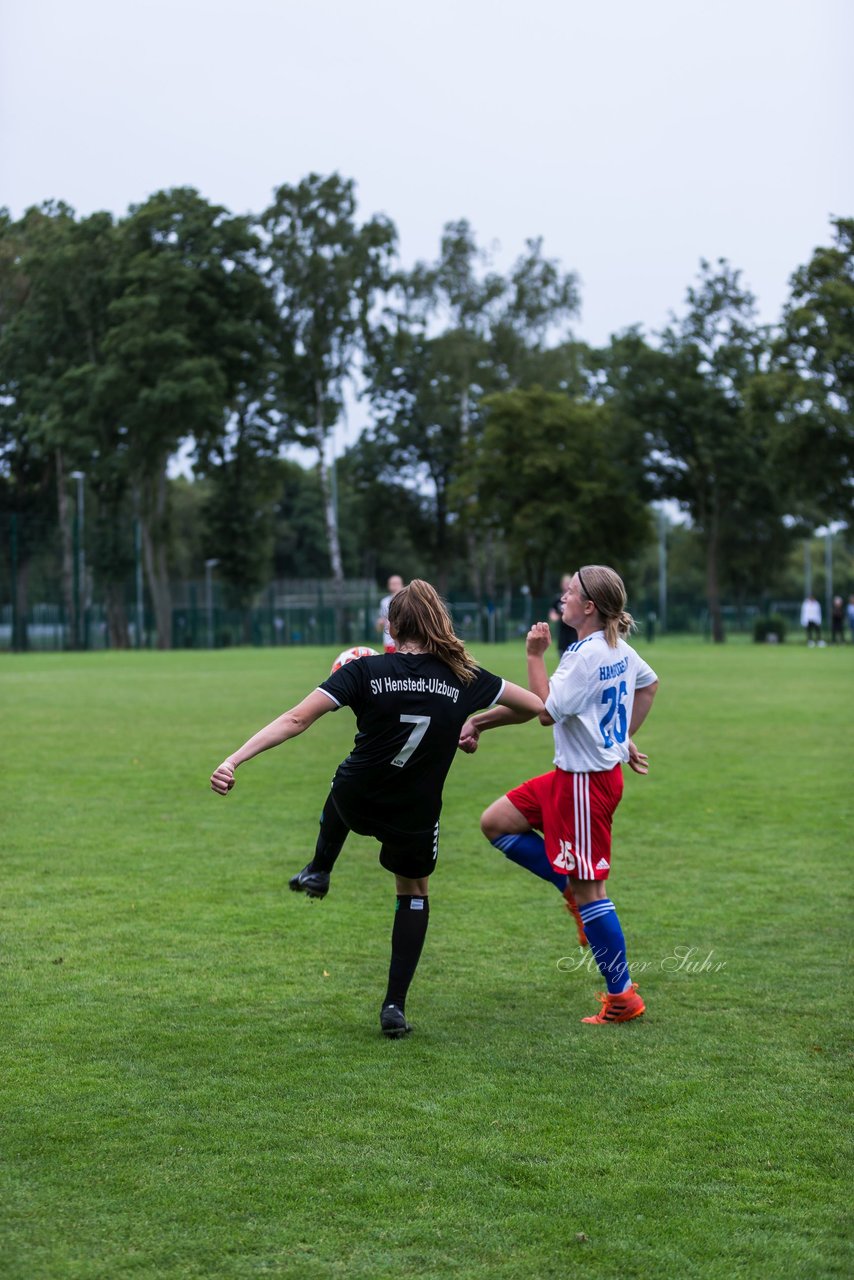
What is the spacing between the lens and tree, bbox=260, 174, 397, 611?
54312 millimetres

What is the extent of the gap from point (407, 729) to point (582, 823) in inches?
33.3

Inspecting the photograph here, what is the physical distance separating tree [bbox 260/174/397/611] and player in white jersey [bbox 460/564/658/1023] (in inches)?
1976

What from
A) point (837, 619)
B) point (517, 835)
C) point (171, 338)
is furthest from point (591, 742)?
point (837, 619)

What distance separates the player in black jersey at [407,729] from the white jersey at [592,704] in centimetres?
12

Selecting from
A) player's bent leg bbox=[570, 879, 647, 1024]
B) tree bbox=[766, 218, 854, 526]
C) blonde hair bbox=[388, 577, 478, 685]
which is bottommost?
player's bent leg bbox=[570, 879, 647, 1024]

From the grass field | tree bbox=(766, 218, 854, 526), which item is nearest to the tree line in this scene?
tree bbox=(766, 218, 854, 526)

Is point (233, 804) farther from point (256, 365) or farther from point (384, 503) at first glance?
point (384, 503)

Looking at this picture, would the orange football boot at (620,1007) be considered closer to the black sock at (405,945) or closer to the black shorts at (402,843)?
the black sock at (405,945)

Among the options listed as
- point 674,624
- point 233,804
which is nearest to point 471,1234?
point 233,804

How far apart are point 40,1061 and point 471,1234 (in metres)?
1.99

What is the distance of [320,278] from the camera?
179 ft

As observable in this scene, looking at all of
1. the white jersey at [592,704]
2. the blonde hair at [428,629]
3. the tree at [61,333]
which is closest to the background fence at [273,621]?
the tree at [61,333]

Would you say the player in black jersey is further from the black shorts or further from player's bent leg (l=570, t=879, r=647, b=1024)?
player's bent leg (l=570, t=879, r=647, b=1024)

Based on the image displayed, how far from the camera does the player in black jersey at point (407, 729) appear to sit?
16.7 ft
